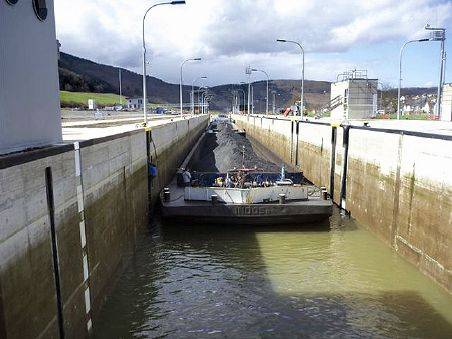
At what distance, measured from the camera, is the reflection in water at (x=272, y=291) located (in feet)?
31.1

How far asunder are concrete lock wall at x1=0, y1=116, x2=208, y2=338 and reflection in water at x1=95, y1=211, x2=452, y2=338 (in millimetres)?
1045

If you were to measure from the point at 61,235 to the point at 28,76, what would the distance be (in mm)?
2977

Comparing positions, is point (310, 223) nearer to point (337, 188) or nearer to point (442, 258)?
point (337, 188)

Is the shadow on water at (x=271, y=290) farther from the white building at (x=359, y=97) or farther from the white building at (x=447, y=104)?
the white building at (x=359, y=97)

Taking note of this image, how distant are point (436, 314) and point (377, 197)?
20.4ft

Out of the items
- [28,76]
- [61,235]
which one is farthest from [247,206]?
[28,76]

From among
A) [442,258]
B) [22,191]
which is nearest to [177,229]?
[442,258]

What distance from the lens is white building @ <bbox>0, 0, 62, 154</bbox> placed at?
23.8ft

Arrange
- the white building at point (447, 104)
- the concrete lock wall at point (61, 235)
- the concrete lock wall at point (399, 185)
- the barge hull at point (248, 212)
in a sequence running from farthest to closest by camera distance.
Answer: the white building at point (447, 104), the barge hull at point (248, 212), the concrete lock wall at point (399, 185), the concrete lock wall at point (61, 235)

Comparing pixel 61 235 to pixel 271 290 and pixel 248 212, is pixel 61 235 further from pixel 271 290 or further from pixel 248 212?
pixel 248 212

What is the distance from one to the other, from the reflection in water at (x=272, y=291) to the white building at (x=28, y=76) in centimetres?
423

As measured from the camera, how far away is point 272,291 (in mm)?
11305

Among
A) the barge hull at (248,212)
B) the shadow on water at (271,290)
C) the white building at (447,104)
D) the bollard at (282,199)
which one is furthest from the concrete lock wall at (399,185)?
the white building at (447,104)

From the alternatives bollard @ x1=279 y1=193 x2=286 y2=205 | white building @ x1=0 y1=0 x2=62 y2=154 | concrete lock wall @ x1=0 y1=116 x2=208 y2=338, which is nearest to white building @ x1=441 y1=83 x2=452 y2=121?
bollard @ x1=279 y1=193 x2=286 y2=205
